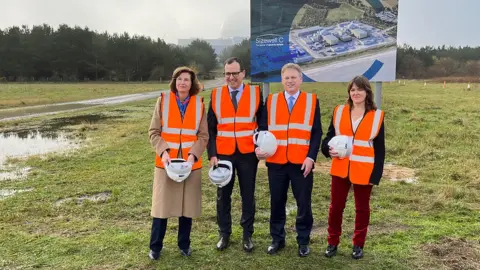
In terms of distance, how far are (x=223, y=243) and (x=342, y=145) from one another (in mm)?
1769

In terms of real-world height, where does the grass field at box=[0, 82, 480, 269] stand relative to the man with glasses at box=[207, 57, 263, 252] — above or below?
below

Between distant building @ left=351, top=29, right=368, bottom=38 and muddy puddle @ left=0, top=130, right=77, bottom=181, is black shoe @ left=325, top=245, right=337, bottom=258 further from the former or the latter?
muddy puddle @ left=0, top=130, right=77, bottom=181

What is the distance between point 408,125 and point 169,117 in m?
12.6

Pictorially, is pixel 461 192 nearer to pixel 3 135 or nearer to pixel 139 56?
pixel 3 135

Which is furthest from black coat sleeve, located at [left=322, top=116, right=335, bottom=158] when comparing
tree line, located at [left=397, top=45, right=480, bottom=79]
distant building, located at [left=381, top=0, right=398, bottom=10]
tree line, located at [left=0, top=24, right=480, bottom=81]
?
tree line, located at [left=0, top=24, right=480, bottom=81]

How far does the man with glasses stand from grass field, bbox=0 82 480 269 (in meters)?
0.60

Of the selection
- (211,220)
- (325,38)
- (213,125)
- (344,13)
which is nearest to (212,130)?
(213,125)

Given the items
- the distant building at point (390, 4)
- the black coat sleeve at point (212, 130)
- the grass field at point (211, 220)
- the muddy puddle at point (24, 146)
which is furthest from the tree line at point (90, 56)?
the black coat sleeve at point (212, 130)

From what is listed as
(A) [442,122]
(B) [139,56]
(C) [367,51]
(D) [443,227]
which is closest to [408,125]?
(A) [442,122]

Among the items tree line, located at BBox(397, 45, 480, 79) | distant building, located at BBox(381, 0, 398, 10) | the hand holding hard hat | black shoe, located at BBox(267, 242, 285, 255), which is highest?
tree line, located at BBox(397, 45, 480, 79)

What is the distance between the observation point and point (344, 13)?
808 cm

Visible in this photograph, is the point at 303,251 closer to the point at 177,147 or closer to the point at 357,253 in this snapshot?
the point at 357,253

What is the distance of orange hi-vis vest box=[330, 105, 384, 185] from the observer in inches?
163

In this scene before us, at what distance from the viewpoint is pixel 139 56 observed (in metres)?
65.9
